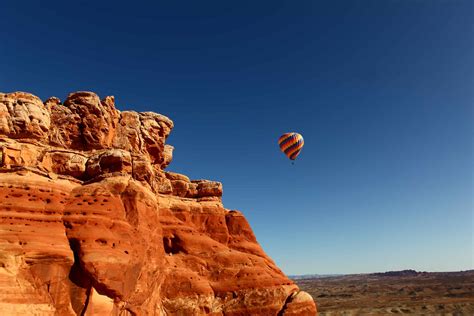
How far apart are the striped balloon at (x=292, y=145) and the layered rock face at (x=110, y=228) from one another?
26932mm

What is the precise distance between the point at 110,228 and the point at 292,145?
1768 inches

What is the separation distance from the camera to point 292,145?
68.9 meters

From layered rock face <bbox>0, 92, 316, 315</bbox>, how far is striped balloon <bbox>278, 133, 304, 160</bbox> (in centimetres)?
2693

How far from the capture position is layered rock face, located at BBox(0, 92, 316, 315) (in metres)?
25.1

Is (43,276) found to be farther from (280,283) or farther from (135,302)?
(280,283)

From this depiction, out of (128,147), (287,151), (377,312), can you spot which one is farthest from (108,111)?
(377,312)

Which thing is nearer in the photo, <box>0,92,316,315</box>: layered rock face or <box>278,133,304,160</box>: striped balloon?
<box>0,92,316,315</box>: layered rock face

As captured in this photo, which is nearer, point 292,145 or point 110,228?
point 110,228

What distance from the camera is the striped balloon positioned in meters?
68.7

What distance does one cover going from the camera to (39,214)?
88.9 ft

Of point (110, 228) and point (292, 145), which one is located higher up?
point (292, 145)

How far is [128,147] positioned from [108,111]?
4336 mm

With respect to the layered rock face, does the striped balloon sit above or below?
above

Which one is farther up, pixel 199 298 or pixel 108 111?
pixel 108 111
